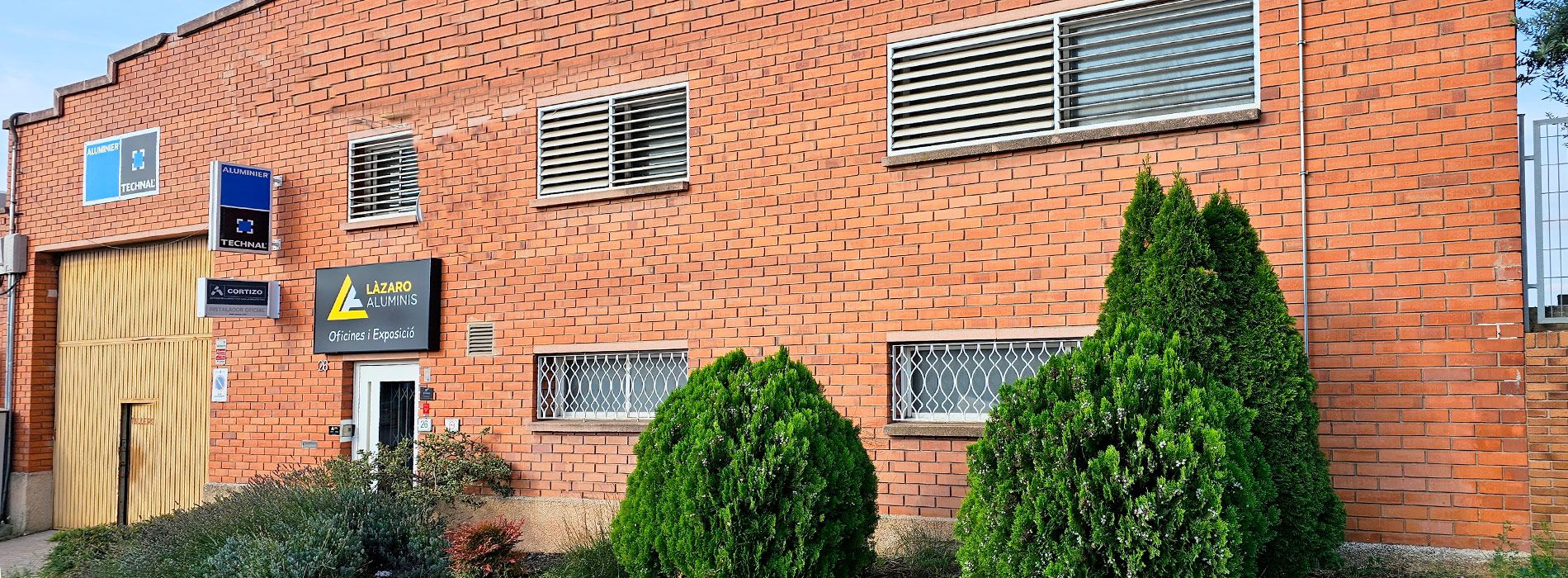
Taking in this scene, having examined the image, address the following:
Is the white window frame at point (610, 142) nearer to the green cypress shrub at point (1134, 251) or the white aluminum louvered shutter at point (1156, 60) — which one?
the white aluminum louvered shutter at point (1156, 60)

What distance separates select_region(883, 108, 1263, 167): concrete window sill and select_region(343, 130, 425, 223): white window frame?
5153mm

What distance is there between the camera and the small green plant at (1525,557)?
6910 mm

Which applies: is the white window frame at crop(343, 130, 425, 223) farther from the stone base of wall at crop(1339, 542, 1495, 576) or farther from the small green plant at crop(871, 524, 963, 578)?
the stone base of wall at crop(1339, 542, 1495, 576)

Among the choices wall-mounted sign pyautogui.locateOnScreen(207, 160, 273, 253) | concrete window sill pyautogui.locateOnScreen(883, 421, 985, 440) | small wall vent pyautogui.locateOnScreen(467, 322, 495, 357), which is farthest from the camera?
wall-mounted sign pyautogui.locateOnScreen(207, 160, 273, 253)

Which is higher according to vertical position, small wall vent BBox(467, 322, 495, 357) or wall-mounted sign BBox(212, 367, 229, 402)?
small wall vent BBox(467, 322, 495, 357)

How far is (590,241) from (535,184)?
34.8 inches

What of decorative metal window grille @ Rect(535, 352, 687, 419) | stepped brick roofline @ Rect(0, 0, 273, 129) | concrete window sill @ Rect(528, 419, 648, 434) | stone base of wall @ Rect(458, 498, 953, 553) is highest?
stepped brick roofline @ Rect(0, 0, 273, 129)

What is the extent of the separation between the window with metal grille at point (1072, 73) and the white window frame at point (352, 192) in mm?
5189

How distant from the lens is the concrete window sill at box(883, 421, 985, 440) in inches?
352

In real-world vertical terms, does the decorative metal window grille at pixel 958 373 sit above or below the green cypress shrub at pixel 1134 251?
below

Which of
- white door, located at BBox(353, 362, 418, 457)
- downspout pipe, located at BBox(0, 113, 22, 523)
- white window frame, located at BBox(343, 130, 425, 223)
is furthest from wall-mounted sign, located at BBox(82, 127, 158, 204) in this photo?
white door, located at BBox(353, 362, 418, 457)

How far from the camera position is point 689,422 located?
7.87 metres

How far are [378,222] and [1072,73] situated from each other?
711 cm

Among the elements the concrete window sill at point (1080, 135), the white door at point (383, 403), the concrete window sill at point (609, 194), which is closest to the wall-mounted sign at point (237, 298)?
the white door at point (383, 403)
